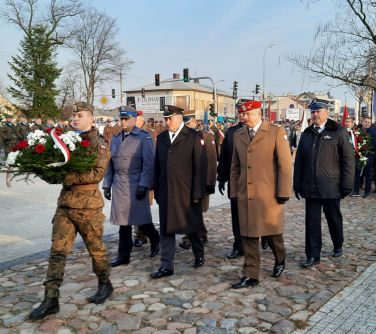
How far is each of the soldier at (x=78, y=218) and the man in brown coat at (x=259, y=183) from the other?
5.22 feet

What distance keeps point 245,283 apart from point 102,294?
1.56 m

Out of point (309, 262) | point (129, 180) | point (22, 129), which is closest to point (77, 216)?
point (129, 180)

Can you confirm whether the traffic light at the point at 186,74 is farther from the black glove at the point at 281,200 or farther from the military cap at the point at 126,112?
the black glove at the point at 281,200

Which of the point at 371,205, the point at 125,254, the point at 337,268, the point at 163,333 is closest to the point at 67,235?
the point at 163,333

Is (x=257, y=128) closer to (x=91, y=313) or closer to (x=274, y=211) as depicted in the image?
(x=274, y=211)

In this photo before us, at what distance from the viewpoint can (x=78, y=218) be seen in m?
4.59

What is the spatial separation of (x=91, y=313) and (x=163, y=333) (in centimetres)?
85

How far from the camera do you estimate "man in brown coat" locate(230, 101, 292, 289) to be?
17.3 ft

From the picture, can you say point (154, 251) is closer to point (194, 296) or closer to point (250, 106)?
point (194, 296)

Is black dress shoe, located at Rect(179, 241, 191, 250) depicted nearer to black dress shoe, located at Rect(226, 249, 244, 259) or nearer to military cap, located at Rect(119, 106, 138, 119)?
black dress shoe, located at Rect(226, 249, 244, 259)

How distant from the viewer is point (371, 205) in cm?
1098

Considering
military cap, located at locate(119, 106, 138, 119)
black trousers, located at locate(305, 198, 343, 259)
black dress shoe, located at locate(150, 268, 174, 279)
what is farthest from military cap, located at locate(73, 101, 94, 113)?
black trousers, located at locate(305, 198, 343, 259)

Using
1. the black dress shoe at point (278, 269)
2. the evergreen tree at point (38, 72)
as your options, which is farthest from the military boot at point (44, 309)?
the evergreen tree at point (38, 72)

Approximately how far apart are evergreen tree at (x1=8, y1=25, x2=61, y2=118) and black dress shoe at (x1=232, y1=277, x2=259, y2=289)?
34436mm
